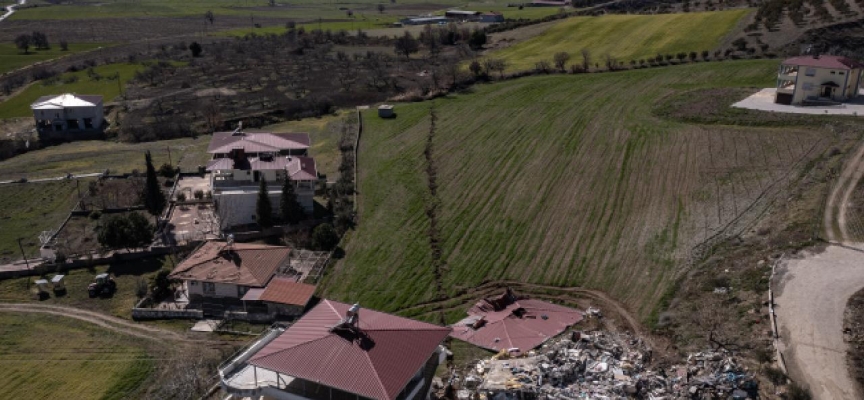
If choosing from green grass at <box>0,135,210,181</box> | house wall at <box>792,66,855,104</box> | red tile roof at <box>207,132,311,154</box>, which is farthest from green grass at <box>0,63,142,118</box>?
house wall at <box>792,66,855,104</box>

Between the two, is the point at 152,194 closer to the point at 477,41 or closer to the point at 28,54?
the point at 477,41

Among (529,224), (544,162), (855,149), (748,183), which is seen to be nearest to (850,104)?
(855,149)

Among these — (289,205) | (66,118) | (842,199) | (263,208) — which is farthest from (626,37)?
(66,118)

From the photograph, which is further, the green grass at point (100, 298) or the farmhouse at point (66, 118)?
the farmhouse at point (66, 118)

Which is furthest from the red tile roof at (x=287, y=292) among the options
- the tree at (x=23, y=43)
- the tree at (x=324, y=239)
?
the tree at (x=23, y=43)

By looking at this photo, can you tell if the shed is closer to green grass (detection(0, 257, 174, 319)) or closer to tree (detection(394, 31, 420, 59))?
green grass (detection(0, 257, 174, 319))

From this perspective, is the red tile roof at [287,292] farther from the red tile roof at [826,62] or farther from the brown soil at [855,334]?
the red tile roof at [826,62]

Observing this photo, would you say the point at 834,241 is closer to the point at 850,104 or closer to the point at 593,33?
the point at 850,104
